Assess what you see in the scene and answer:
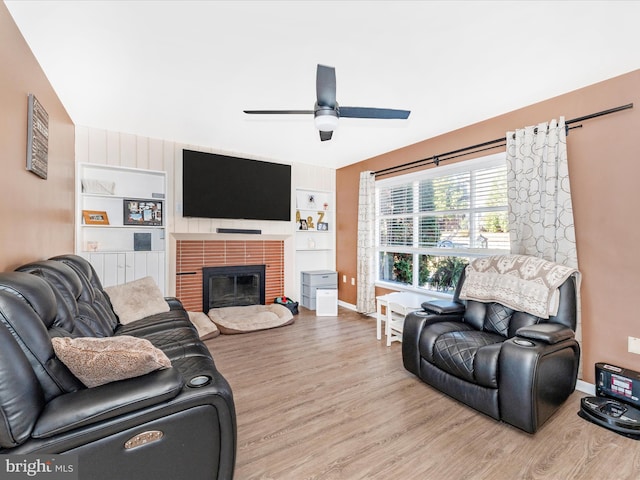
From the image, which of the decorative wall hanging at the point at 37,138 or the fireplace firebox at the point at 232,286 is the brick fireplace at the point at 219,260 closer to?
the fireplace firebox at the point at 232,286

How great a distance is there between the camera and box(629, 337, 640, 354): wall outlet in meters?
2.29

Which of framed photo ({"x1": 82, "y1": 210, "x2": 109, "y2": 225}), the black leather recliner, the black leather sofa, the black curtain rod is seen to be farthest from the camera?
framed photo ({"x1": 82, "y1": 210, "x2": 109, "y2": 225})

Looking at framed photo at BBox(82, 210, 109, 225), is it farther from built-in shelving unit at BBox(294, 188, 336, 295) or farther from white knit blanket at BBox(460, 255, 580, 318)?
white knit blanket at BBox(460, 255, 580, 318)

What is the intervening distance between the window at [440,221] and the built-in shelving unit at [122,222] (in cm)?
320

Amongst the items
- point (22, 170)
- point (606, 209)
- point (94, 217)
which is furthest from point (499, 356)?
point (94, 217)

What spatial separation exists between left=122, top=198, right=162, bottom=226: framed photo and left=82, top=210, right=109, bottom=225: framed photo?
8.1 inches

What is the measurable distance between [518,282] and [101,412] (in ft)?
9.25

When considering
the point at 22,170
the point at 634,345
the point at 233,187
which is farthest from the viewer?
the point at 233,187

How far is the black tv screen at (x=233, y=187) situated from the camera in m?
4.17

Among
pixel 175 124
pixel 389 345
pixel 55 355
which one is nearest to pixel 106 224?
pixel 175 124

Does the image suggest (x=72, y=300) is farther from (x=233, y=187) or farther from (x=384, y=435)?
(x=233, y=187)

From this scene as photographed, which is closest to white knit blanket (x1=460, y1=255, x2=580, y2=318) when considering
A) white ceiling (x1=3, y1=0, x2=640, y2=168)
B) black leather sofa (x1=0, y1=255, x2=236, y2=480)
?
white ceiling (x1=3, y1=0, x2=640, y2=168)

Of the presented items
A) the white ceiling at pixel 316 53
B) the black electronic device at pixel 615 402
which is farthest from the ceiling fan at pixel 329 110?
the black electronic device at pixel 615 402

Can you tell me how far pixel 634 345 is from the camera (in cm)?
231
